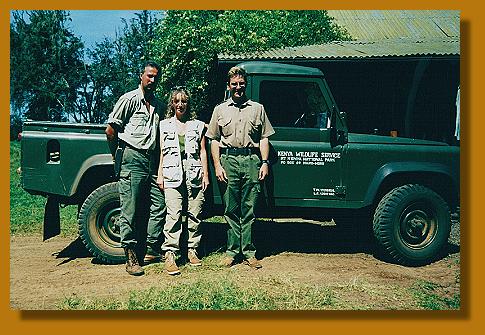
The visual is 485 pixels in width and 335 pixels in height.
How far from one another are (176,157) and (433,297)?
2647 millimetres

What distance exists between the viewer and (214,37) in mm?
12141

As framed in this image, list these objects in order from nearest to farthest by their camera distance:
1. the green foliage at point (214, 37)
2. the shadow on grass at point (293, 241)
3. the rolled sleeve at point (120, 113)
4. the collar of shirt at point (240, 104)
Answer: the rolled sleeve at point (120, 113) → the collar of shirt at point (240, 104) → the shadow on grass at point (293, 241) → the green foliage at point (214, 37)

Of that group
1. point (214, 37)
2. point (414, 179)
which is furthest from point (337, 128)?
point (214, 37)

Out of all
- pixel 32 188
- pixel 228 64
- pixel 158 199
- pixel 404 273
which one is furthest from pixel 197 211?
pixel 228 64

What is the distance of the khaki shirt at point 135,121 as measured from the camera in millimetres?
4422

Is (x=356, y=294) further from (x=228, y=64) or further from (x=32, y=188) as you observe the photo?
(x=228, y=64)

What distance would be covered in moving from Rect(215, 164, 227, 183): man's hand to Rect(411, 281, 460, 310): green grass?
2.02 m

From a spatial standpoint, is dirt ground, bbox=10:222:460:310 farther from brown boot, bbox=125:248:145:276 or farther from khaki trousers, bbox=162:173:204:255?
khaki trousers, bbox=162:173:204:255

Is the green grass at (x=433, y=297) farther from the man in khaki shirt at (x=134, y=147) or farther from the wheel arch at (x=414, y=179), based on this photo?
the man in khaki shirt at (x=134, y=147)

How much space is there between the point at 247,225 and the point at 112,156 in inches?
58.7

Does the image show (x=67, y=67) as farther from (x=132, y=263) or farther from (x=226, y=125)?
(x=132, y=263)

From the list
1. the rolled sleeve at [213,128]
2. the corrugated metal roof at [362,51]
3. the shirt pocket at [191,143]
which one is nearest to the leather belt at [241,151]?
the rolled sleeve at [213,128]

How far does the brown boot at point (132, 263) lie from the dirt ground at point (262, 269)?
0.08 metres

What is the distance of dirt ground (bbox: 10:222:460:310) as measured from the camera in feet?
13.5
